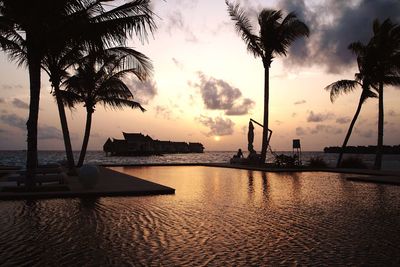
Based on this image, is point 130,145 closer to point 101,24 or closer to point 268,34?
point 268,34

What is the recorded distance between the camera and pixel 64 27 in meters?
12.4

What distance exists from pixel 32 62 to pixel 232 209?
756 centimetres

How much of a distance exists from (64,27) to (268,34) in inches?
739

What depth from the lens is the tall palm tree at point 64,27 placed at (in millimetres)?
12078

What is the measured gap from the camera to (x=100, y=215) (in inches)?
367

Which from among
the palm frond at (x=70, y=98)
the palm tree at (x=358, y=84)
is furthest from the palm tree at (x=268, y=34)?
the palm frond at (x=70, y=98)

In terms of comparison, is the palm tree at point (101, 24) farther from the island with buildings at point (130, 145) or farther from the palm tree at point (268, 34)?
the island with buildings at point (130, 145)

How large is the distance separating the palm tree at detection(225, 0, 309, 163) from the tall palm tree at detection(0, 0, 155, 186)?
17111 mm

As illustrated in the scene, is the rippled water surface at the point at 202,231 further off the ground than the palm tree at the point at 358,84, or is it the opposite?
the palm tree at the point at 358,84

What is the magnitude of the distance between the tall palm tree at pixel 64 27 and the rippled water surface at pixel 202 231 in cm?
325

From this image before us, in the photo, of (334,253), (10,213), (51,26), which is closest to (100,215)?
(10,213)

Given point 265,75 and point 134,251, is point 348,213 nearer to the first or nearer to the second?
point 134,251

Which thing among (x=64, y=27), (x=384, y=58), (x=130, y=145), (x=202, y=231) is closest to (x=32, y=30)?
(x=64, y=27)

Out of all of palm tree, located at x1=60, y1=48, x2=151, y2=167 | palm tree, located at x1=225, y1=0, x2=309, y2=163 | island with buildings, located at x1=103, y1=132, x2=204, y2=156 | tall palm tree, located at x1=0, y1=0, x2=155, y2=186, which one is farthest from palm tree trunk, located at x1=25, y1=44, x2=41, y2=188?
island with buildings, located at x1=103, y1=132, x2=204, y2=156
